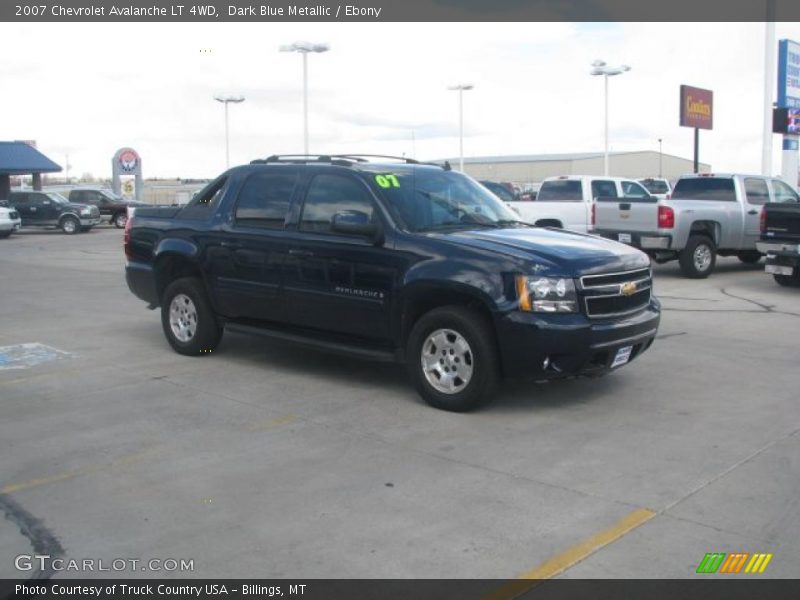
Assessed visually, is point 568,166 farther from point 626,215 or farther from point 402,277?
point 402,277

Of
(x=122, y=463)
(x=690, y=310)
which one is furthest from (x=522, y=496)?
(x=690, y=310)

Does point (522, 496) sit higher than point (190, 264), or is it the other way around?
point (190, 264)

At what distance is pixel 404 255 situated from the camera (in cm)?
707

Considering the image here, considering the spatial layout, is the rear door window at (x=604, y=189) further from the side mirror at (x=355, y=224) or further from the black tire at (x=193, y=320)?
the side mirror at (x=355, y=224)

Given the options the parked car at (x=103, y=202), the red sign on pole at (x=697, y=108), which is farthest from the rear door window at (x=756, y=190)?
the parked car at (x=103, y=202)

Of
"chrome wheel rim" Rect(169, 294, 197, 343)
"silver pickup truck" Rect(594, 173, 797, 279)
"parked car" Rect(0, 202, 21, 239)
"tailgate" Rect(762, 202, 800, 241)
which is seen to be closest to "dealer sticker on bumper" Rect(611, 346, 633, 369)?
"chrome wheel rim" Rect(169, 294, 197, 343)

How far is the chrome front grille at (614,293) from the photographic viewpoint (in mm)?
6668

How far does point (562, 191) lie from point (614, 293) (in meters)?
12.6

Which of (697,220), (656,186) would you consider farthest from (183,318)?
(656,186)

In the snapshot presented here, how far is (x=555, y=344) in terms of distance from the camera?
647cm

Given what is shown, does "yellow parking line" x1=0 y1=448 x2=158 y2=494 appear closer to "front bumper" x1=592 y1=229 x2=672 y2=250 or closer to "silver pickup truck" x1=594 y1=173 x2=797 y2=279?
"front bumper" x1=592 y1=229 x2=672 y2=250
